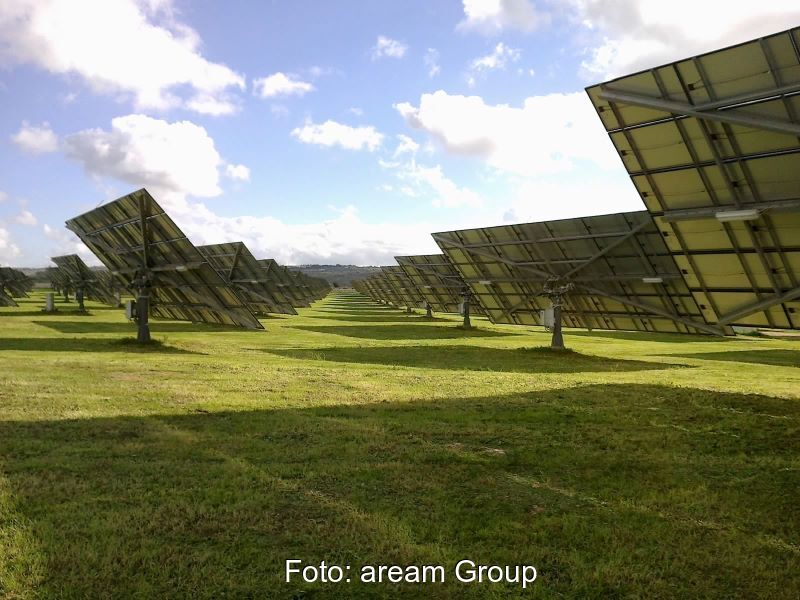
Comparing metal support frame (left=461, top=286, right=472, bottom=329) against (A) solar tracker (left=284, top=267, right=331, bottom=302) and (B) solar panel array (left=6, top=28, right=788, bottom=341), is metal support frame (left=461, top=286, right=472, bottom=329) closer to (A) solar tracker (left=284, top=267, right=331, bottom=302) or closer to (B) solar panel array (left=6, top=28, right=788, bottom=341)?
(B) solar panel array (left=6, top=28, right=788, bottom=341)

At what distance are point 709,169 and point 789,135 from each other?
2.00m

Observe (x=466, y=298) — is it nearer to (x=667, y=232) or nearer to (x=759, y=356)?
(x=759, y=356)

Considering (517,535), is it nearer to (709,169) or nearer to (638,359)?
(709,169)

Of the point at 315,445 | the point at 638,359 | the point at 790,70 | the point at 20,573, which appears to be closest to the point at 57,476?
the point at 20,573

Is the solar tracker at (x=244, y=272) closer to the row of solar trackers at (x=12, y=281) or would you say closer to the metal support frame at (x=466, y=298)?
the metal support frame at (x=466, y=298)

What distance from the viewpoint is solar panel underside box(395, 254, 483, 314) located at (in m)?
47.3

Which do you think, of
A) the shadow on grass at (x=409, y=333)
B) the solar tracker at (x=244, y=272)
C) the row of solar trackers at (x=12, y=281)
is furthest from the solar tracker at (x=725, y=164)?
the row of solar trackers at (x=12, y=281)

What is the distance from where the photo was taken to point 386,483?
25.8ft

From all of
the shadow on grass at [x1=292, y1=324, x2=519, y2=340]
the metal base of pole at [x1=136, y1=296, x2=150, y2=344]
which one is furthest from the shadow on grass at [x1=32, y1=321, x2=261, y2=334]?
the shadow on grass at [x1=292, y1=324, x2=519, y2=340]

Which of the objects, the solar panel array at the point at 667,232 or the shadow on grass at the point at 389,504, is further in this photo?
the solar panel array at the point at 667,232

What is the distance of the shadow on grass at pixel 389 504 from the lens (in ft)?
17.6

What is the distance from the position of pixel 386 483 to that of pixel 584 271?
1944 centimetres

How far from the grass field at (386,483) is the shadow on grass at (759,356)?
10885 mm

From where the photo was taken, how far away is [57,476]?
25.3ft
